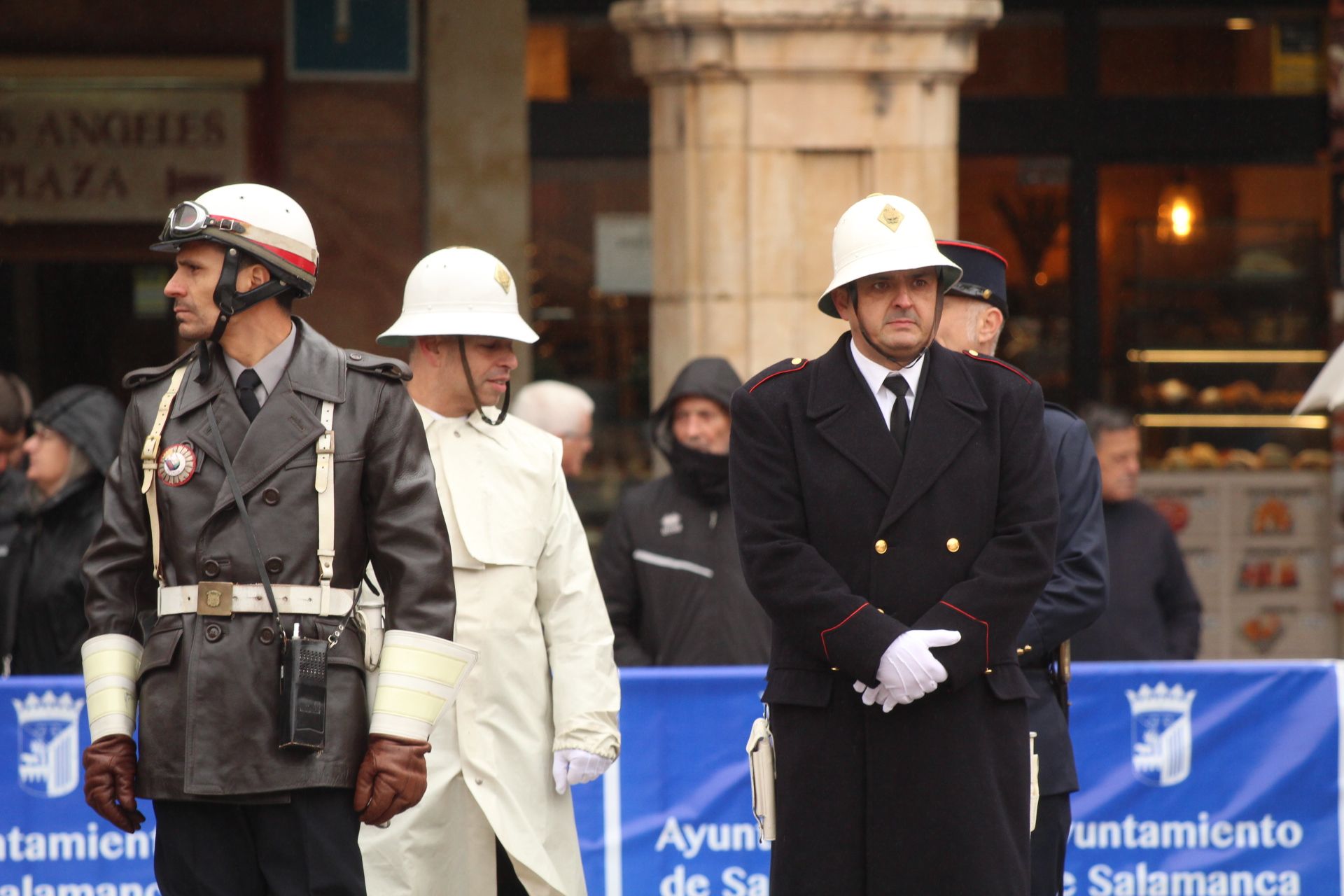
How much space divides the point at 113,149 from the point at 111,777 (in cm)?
694

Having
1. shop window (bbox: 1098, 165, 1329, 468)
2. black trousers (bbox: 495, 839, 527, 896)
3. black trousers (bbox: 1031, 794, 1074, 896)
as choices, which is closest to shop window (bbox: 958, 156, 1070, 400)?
shop window (bbox: 1098, 165, 1329, 468)

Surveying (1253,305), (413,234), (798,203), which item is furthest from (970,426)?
(1253,305)

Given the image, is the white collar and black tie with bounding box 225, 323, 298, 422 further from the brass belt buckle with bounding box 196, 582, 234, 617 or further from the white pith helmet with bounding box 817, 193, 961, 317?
the white pith helmet with bounding box 817, 193, 961, 317

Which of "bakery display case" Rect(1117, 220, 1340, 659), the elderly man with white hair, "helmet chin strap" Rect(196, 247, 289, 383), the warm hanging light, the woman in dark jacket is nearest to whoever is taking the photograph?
"helmet chin strap" Rect(196, 247, 289, 383)

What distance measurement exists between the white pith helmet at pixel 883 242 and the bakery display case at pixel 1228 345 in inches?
262

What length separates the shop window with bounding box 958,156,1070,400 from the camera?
33.7 feet

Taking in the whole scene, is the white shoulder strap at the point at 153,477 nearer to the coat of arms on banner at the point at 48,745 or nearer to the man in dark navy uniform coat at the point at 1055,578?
the man in dark navy uniform coat at the point at 1055,578

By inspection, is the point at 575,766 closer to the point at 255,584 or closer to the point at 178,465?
the point at 255,584

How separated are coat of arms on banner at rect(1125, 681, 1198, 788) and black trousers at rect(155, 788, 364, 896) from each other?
3250 millimetres

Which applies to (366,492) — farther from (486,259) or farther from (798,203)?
(798,203)

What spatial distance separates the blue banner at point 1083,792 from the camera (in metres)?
5.96

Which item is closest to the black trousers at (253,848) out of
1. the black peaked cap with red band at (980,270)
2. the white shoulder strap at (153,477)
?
the white shoulder strap at (153,477)

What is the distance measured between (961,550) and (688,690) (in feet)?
7.27

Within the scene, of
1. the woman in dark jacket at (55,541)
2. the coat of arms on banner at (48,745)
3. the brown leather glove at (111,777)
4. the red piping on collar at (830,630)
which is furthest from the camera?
the woman in dark jacket at (55,541)
